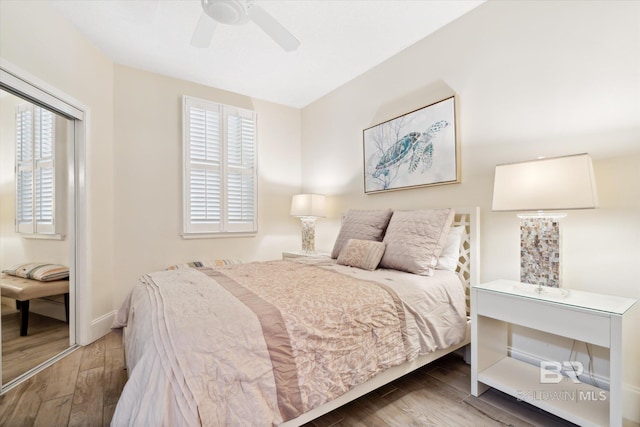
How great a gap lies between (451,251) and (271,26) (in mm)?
2057

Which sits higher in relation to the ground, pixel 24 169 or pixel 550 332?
pixel 24 169

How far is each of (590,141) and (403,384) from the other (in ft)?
6.23

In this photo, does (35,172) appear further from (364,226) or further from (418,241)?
(418,241)

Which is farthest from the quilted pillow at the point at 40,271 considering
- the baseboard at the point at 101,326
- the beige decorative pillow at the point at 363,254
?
the beige decorative pillow at the point at 363,254

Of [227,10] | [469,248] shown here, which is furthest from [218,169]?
[469,248]

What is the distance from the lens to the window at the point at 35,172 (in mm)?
2090

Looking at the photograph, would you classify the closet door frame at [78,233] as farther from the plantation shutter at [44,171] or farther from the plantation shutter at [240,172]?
the plantation shutter at [240,172]

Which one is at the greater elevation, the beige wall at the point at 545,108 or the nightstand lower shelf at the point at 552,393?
the beige wall at the point at 545,108

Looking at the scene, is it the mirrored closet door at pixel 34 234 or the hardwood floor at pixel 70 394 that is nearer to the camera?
the hardwood floor at pixel 70 394

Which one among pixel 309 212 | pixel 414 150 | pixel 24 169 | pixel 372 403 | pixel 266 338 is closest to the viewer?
pixel 266 338

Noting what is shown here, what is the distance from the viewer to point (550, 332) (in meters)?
1.48

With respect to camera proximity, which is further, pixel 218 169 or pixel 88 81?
pixel 218 169

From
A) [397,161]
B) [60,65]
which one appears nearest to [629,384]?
[397,161]

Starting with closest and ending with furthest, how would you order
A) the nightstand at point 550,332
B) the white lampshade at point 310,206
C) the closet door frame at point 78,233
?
the nightstand at point 550,332, the closet door frame at point 78,233, the white lampshade at point 310,206
